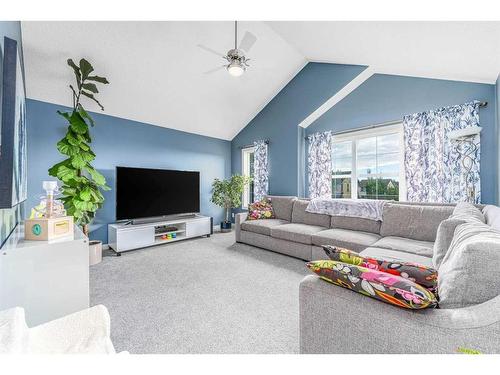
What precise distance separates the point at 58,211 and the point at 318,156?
147 inches

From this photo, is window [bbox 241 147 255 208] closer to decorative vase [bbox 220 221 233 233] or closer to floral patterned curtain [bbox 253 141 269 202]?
floral patterned curtain [bbox 253 141 269 202]

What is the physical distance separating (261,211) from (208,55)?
8.73 feet

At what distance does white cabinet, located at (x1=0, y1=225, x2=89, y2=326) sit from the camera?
125 centimetres

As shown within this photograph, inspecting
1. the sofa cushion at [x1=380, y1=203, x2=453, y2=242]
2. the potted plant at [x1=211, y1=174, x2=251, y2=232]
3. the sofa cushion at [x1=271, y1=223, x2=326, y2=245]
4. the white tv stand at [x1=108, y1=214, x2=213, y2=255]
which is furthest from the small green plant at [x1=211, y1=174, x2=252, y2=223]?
the sofa cushion at [x1=380, y1=203, x2=453, y2=242]

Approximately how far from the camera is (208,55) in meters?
3.26

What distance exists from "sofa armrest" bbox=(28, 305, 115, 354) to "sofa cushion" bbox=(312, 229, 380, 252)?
2469 millimetres

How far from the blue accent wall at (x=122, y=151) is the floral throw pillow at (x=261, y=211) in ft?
4.78

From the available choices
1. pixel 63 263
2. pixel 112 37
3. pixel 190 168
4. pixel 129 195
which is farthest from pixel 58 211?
pixel 190 168

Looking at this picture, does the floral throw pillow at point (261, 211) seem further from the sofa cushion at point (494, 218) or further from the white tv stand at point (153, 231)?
the sofa cushion at point (494, 218)

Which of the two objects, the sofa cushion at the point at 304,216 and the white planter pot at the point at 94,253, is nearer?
the white planter pot at the point at 94,253

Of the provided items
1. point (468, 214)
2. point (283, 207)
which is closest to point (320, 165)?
point (283, 207)

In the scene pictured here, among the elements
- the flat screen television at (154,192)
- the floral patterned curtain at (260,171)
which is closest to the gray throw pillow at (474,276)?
the flat screen television at (154,192)

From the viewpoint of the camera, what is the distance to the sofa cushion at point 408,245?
2.07 m

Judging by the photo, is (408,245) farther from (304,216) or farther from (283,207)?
(283,207)
